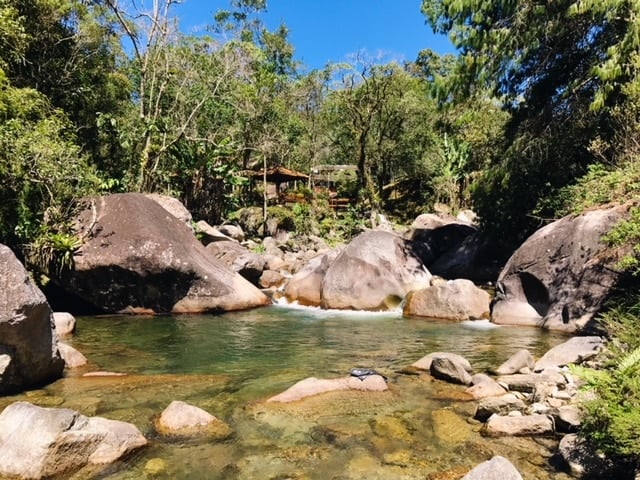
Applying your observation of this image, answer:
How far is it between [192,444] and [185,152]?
18.3 metres

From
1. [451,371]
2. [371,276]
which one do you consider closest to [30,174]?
[371,276]

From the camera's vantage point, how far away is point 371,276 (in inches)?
548

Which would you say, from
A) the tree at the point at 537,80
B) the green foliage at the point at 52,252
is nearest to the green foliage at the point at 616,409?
the tree at the point at 537,80

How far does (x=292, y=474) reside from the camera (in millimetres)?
4395

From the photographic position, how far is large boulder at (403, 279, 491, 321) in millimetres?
12172

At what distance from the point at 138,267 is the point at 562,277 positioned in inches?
374

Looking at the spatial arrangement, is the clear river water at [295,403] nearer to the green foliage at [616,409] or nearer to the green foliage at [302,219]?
the green foliage at [616,409]

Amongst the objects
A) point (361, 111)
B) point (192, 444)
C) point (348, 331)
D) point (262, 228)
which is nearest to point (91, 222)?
point (348, 331)

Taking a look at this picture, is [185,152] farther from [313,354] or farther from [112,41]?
[313,354]

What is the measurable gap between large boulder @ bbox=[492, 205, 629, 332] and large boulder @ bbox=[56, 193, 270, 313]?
6687 millimetres

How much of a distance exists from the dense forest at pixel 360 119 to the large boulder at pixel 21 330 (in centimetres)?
583

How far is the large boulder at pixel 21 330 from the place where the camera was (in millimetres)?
5867

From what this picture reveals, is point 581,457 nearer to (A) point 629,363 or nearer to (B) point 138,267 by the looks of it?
(A) point 629,363

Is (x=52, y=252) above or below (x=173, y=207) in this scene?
below
